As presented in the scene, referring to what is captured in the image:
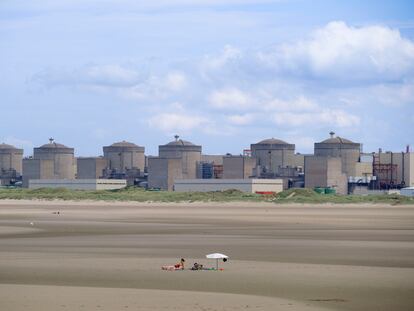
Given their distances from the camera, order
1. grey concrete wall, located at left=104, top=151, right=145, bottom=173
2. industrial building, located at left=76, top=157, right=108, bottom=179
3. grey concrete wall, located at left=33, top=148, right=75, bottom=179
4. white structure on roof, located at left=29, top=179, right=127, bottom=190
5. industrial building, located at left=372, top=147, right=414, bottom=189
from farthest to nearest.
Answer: grey concrete wall, located at left=33, top=148, right=75, bottom=179
grey concrete wall, located at left=104, top=151, right=145, bottom=173
industrial building, located at left=76, top=157, right=108, bottom=179
white structure on roof, located at left=29, top=179, right=127, bottom=190
industrial building, located at left=372, top=147, right=414, bottom=189

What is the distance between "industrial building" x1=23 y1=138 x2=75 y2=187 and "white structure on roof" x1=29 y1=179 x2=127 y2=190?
4.95 metres

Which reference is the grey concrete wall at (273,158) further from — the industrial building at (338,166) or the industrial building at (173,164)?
the industrial building at (173,164)

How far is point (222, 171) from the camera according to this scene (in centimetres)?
12812

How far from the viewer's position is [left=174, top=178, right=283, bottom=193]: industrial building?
114500 millimetres

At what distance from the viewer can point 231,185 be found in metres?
115

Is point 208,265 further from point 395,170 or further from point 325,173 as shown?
point 395,170

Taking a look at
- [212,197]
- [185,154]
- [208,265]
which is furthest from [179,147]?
[208,265]

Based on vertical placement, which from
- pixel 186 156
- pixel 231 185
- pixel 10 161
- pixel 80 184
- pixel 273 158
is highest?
pixel 186 156

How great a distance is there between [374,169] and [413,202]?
38388mm

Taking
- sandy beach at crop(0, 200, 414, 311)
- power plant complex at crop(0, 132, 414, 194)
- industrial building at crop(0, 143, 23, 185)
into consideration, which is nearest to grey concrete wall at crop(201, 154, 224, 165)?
power plant complex at crop(0, 132, 414, 194)

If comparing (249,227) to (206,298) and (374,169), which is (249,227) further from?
(374,169)

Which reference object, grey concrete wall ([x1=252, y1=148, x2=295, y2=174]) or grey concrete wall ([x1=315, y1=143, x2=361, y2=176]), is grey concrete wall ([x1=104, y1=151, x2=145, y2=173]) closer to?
grey concrete wall ([x1=252, y1=148, x2=295, y2=174])

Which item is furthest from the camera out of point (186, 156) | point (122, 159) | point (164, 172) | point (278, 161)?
point (122, 159)

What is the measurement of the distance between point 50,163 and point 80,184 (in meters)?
12.7
